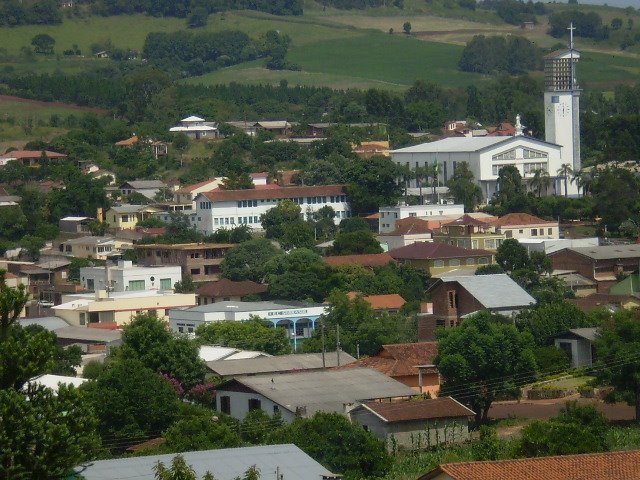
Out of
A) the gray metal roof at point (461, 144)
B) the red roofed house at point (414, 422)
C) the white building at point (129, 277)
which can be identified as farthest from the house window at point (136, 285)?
the red roofed house at point (414, 422)

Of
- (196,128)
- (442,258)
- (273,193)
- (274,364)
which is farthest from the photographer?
(196,128)

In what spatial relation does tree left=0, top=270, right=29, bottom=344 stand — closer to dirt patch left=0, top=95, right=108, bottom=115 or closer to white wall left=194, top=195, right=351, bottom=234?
white wall left=194, top=195, right=351, bottom=234

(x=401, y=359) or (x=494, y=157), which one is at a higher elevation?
(x=494, y=157)

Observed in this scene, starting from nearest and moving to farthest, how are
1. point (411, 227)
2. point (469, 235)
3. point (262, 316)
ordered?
point (262, 316)
point (469, 235)
point (411, 227)

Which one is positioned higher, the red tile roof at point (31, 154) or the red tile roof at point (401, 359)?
the red tile roof at point (31, 154)

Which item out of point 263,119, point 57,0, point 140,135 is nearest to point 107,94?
point 263,119

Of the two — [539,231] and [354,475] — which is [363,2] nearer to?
[539,231]

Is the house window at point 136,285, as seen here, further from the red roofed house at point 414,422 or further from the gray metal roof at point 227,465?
the gray metal roof at point 227,465

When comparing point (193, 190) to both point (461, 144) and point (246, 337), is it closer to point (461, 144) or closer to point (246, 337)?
point (461, 144)

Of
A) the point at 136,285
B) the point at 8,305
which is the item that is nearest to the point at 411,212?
the point at 136,285
